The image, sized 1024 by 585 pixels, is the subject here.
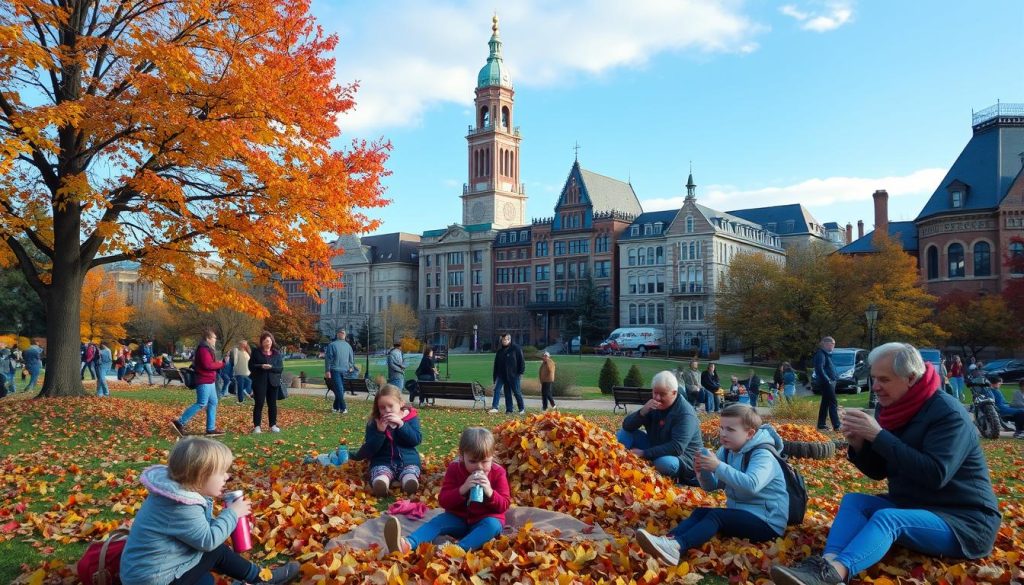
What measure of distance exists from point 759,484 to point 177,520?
12.3ft

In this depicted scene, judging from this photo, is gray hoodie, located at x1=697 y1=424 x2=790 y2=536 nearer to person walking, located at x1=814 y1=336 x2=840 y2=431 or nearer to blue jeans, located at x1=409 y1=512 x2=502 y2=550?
blue jeans, located at x1=409 y1=512 x2=502 y2=550

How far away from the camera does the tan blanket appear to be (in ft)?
18.1

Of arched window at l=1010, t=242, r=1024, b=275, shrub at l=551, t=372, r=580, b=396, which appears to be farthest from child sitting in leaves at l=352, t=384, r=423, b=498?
arched window at l=1010, t=242, r=1024, b=275

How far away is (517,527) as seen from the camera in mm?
5836

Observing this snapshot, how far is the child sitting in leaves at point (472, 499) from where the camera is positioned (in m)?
5.30

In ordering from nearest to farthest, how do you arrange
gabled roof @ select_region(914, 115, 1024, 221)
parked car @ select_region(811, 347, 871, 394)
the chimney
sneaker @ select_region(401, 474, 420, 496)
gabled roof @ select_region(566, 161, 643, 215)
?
sneaker @ select_region(401, 474, 420, 496) < parked car @ select_region(811, 347, 871, 394) < gabled roof @ select_region(914, 115, 1024, 221) < the chimney < gabled roof @ select_region(566, 161, 643, 215)

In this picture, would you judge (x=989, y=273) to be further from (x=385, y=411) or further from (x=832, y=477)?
(x=385, y=411)

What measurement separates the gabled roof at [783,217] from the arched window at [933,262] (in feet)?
91.6

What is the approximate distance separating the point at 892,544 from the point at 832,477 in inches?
202

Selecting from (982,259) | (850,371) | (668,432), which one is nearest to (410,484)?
(668,432)

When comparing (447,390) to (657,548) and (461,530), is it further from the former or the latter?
(657,548)

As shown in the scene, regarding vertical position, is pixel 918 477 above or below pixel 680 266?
below

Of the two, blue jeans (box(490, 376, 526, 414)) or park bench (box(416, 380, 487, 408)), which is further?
park bench (box(416, 380, 487, 408))

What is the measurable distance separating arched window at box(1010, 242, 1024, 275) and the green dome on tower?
72.2 metres
